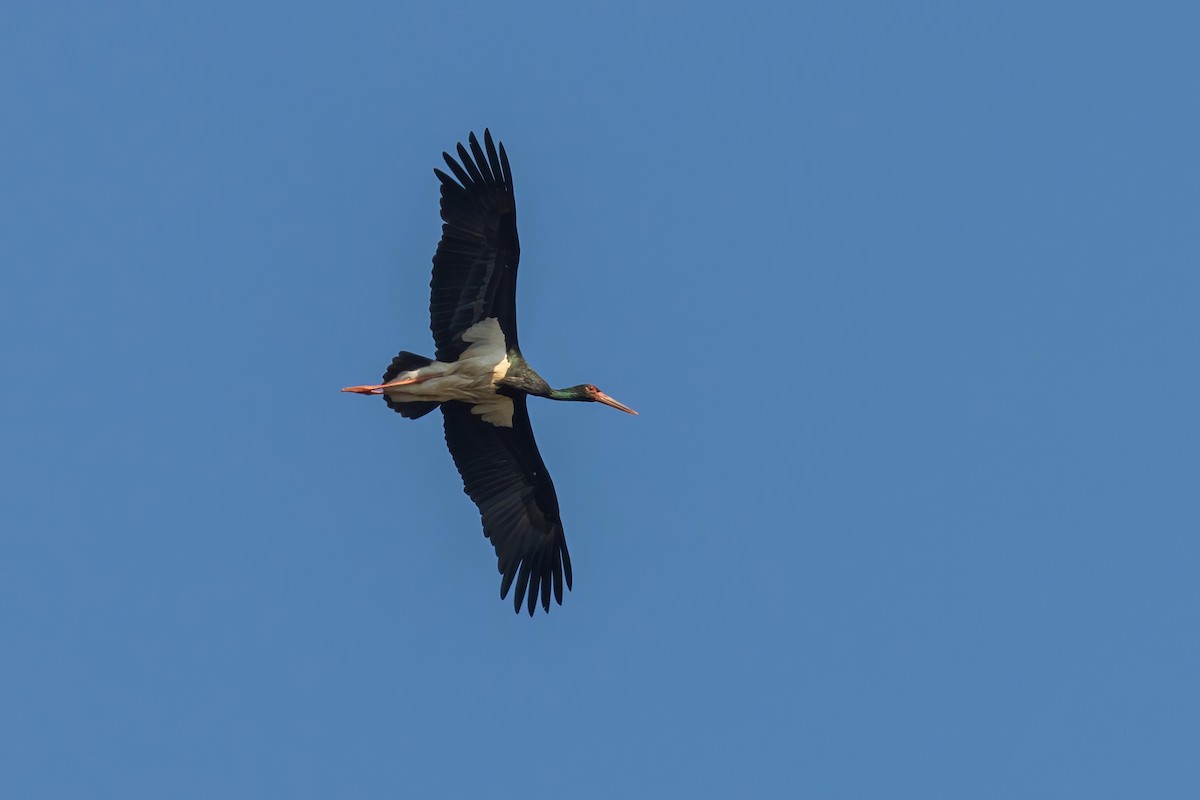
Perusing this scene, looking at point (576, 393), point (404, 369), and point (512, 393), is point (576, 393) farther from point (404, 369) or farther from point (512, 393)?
point (404, 369)

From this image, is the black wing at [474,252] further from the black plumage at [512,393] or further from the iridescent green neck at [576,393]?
the iridescent green neck at [576,393]

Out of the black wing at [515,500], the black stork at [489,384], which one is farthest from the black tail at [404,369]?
the black wing at [515,500]

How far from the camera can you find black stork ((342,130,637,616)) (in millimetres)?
23297

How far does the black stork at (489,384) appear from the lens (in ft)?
76.4

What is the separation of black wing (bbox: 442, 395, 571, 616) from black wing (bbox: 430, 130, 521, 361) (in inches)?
59.1

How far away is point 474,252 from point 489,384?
155cm

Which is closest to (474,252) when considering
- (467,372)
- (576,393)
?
(467,372)

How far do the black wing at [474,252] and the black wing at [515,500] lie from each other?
1.50 m

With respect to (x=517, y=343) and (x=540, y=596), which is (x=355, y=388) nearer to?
(x=517, y=343)

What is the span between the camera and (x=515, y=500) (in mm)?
25047

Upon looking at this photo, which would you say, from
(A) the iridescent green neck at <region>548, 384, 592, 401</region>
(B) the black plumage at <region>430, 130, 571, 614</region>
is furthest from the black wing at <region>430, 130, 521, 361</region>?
(A) the iridescent green neck at <region>548, 384, 592, 401</region>

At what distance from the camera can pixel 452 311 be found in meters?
23.6

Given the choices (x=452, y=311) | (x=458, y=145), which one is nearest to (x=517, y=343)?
(x=452, y=311)

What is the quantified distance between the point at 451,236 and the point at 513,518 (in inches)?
146
